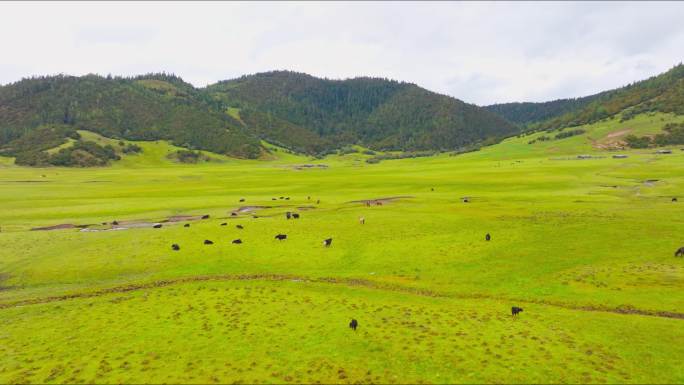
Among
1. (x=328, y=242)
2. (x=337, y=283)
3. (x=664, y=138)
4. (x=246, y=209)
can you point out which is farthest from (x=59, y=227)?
(x=664, y=138)

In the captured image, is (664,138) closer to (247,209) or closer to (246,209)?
(247,209)

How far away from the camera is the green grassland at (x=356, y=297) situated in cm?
1838

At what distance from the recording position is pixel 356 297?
28.2 metres

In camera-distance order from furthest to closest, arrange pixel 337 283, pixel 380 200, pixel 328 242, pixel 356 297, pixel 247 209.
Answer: pixel 380 200, pixel 247 209, pixel 328 242, pixel 337 283, pixel 356 297

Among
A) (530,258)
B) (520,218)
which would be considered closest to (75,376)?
(530,258)

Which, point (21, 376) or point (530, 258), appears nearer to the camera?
point (21, 376)

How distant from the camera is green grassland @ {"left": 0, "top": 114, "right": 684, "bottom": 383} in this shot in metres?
18.4

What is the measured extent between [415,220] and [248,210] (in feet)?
95.1

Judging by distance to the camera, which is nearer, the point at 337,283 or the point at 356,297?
the point at 356,297

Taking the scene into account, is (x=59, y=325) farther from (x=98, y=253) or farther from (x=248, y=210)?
(x=248, y=210)

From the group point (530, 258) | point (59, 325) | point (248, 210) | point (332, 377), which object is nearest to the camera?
point (332, 377)

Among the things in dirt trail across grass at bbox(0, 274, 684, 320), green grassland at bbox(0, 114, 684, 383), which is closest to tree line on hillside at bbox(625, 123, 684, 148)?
green grassland at bbox(0, 114, 684, 383)

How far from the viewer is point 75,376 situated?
58.1ft

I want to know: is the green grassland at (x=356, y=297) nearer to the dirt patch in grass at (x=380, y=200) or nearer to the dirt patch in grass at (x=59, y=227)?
the dirt patch in grass at (x=59, y=227)
